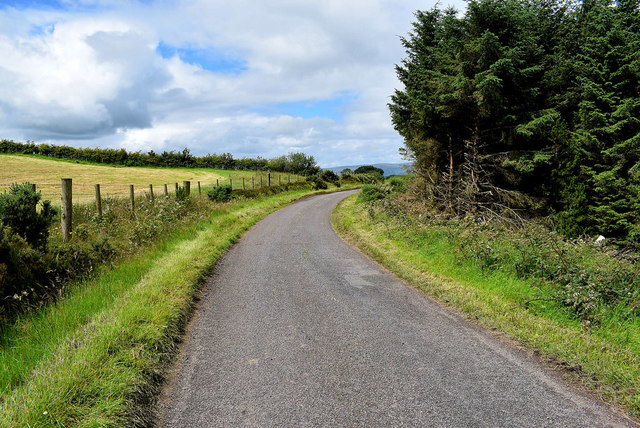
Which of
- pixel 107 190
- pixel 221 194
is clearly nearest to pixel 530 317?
pixel 221 194

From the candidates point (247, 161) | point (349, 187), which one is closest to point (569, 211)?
point (349, 187)

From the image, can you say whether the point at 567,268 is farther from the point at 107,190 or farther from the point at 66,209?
the point at 107,190

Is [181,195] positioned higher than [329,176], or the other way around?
[329,176]

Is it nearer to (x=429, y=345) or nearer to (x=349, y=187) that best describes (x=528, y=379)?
(x=429, y=345)

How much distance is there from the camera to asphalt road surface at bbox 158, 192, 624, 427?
2.98 meters

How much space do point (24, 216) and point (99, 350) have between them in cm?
485

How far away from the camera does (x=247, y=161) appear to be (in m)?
91.3

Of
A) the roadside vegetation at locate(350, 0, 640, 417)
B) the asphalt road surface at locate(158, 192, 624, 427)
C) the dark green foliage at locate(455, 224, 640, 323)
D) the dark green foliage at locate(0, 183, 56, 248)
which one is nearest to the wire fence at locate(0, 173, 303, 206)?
the dark green foliage at locate(0, 183, 56, 248)

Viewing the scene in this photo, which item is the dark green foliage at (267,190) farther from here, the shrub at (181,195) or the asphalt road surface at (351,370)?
the asphalt road surface at (351,370)

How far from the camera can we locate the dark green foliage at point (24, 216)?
21.2 ft

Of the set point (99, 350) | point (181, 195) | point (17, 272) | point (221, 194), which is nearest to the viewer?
point (99, 350)

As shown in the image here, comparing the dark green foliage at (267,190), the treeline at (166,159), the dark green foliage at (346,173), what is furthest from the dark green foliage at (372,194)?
the treeline at (166,159)

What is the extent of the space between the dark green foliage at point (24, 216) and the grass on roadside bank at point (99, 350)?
162 cm

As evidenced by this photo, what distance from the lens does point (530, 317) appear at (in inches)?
192
